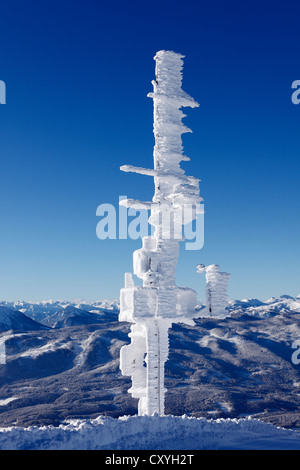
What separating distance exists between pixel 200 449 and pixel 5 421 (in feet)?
462

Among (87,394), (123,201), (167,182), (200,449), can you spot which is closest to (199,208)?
(167,182)

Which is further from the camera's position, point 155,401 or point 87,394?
point 87,394

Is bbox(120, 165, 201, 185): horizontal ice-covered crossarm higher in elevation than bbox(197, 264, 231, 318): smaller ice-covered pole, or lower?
higher

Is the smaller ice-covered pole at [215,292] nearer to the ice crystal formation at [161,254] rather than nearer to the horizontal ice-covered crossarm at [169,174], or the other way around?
the ice crystal formation at [161,254]

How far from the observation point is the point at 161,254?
83.3 feet

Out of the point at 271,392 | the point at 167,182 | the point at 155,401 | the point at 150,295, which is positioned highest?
the point at 167,182

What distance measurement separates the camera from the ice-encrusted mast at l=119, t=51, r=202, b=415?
80.7ft

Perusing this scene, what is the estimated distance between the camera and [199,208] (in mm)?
25234

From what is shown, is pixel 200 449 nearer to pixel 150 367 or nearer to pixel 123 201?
pixel 150 367

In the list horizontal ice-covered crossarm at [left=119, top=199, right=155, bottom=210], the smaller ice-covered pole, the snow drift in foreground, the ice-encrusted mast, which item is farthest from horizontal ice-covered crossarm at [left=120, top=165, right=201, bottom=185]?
the snow drift in foreground

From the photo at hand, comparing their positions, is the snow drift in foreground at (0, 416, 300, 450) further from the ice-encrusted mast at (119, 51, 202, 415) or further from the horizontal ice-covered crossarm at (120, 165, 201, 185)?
the horizontal ice-covered crossarm at (120, 165, 201, 185)

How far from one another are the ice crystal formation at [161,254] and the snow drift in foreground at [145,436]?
780cm

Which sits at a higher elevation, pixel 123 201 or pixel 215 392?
pixel 123 201

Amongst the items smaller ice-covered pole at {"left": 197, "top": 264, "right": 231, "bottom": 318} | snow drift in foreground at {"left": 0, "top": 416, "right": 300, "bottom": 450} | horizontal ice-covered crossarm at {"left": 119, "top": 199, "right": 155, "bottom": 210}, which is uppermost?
horizontal ice-covered crossarm at {"left": 119, "top": 199, "right": 155, "bottom": 210}
